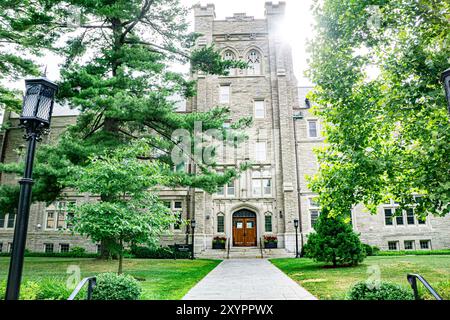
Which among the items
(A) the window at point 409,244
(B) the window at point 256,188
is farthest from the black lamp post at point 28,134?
(A) the window at point 409,244

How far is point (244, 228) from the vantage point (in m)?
27.1

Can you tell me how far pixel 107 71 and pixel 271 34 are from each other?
1904cm

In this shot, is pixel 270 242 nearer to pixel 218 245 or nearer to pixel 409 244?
pixel 218 245

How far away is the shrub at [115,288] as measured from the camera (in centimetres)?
635

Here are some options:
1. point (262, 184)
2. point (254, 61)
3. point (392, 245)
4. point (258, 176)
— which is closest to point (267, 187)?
point (262, 184)

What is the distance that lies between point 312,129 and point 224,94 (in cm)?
829

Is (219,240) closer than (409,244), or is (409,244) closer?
Answer: (219,240)

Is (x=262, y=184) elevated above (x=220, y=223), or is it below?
above

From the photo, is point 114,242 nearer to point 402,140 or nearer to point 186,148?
point 186,148

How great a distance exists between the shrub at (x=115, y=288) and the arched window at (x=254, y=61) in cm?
2522

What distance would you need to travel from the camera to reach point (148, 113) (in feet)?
44.0

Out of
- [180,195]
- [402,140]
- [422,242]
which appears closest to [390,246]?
[422,242]

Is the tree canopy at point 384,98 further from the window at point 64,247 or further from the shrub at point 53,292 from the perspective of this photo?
the window at point 64,247

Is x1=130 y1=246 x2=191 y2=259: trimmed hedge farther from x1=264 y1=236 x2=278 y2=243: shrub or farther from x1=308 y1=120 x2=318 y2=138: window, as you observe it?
x1=308 y1=120 x2=318 y2=138: window
